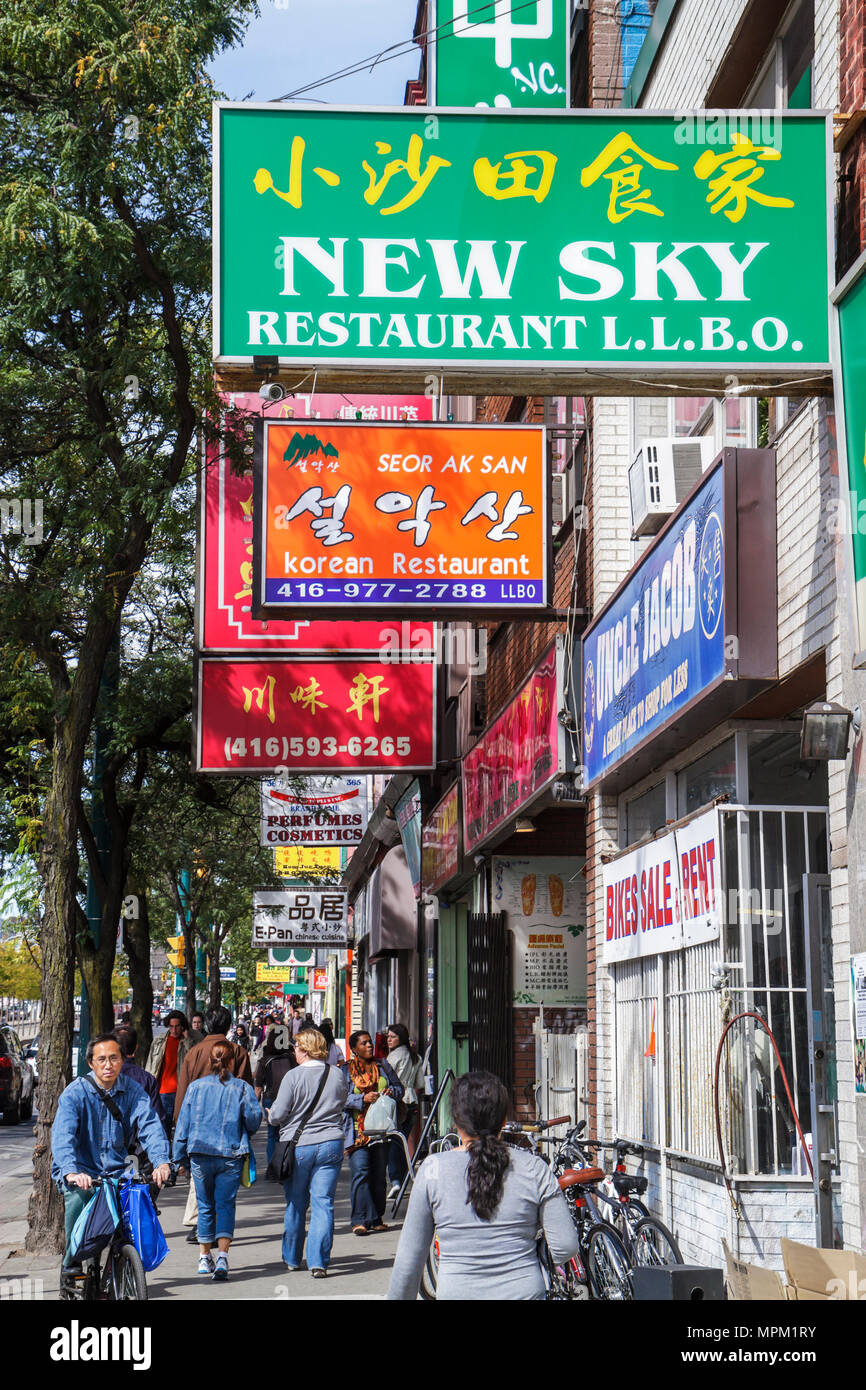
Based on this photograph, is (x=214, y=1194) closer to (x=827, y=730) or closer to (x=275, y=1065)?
(x=827, y=730)

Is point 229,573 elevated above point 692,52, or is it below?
below

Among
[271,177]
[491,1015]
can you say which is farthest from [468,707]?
[271,177]

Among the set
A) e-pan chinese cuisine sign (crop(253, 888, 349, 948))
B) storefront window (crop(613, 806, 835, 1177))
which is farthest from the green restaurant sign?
e-pan chinese cuisine sign (crop(253, 888, 349, 948))

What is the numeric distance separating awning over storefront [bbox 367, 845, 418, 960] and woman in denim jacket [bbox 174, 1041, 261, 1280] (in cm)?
1297

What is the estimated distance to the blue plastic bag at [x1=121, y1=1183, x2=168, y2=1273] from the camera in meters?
8.24

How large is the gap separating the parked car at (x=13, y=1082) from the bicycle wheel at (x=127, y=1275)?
2410 centimetres

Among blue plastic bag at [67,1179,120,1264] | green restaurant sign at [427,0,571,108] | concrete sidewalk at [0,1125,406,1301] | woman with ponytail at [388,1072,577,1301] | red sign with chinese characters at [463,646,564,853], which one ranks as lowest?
concrete sidewalk at [0,1125,406,1301]

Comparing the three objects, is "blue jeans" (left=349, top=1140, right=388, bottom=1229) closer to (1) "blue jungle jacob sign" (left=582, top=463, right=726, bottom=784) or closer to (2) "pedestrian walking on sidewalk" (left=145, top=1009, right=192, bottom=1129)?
(2) "pedestrian walking on sidewalk" (left=145, top=1009, right=192, bottom=1129)

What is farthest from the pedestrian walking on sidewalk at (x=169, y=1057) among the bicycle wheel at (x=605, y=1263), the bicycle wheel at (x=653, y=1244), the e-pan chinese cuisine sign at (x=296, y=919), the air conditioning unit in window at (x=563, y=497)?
the e-pan chinese cuisine sign at (x=296, y=919)

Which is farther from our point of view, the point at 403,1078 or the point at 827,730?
the point at 403,1078

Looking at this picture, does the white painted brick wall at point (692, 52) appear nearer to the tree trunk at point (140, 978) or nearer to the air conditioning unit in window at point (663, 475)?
the air conditioning unit in window at point (663, 475)

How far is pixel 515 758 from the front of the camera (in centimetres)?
1403

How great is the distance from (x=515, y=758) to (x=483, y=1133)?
894 cm

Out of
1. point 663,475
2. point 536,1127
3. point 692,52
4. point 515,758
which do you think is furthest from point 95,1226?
point 692,52
